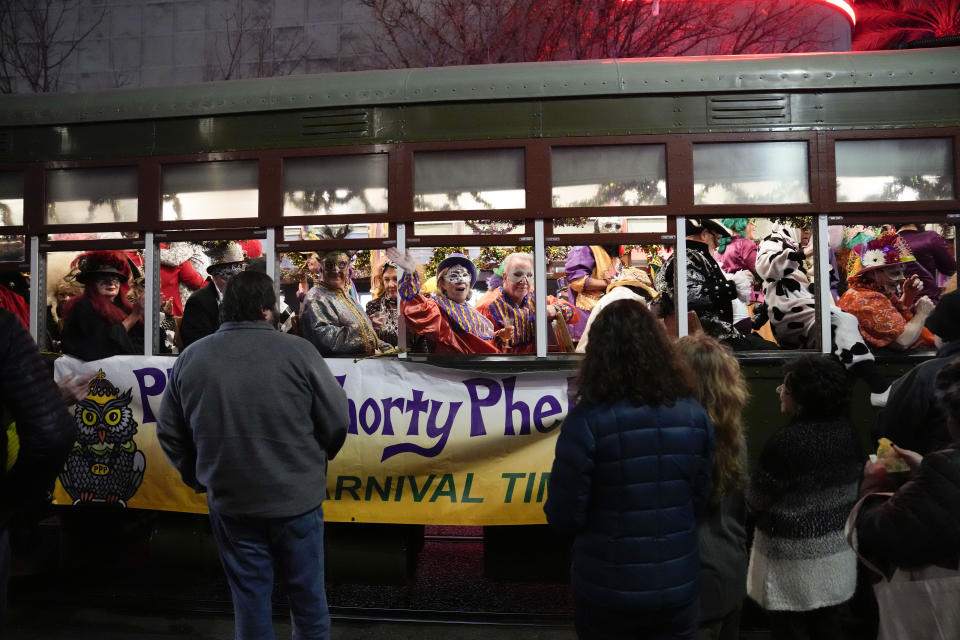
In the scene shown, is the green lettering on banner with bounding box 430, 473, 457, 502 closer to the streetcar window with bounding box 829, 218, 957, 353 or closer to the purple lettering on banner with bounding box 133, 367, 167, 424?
the purple lettering on banner with bounding box 133, 367, 167, 424

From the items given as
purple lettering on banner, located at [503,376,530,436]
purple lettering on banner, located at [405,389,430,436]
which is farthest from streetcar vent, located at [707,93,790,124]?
purple lettering on banner, located at [405,389,430,436]

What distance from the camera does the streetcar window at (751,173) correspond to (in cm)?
407

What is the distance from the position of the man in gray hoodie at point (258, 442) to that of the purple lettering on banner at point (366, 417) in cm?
137

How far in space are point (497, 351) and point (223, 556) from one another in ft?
7.53

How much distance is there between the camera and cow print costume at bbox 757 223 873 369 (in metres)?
4.04

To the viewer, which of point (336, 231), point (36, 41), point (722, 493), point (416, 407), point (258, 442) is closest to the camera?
point (722, 493)

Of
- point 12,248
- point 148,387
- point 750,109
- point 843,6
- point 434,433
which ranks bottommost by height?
point 434,433

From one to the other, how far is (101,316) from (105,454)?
2.90ft

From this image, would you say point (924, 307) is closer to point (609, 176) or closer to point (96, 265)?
point (609, 176)

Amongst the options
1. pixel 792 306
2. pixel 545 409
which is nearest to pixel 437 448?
Result: pixel 545 409

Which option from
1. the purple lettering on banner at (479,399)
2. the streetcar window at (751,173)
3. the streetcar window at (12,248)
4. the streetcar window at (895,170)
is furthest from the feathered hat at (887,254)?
the streetcar window at (12,248)

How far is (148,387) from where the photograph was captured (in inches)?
176

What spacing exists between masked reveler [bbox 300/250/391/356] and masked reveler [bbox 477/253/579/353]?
80 centimetres

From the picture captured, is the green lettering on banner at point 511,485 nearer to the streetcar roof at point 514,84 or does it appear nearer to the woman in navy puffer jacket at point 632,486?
the woman in navy puffer jacket at point 632,486
